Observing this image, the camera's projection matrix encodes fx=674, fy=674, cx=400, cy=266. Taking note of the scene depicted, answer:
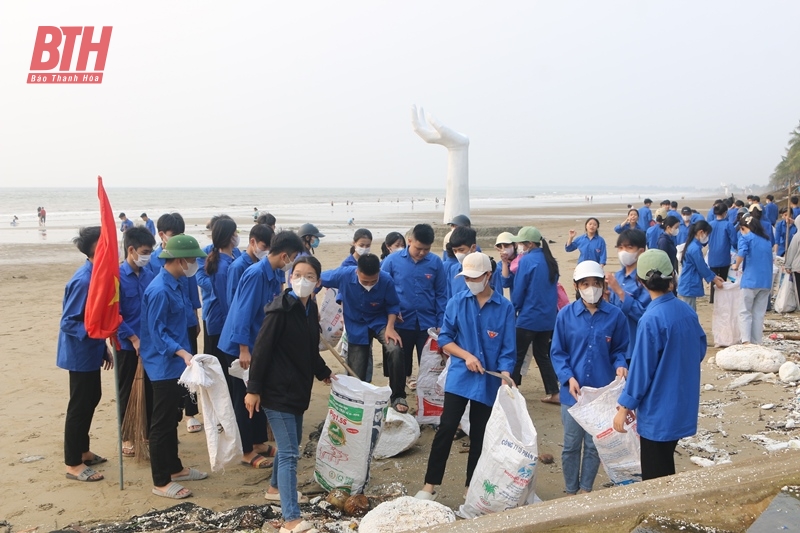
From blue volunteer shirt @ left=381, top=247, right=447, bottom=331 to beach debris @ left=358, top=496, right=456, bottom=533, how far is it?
251 cm

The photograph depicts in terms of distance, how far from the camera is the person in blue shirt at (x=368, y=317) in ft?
18.6

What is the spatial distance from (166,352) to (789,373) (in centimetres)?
580

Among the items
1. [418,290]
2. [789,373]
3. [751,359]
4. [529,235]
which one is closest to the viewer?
[418,290]

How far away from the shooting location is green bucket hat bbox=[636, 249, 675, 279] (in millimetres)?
3510

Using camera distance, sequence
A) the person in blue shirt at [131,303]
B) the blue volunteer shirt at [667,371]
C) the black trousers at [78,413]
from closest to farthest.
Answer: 1. the blue volunteer shirt at [667,371]
2. the black trousers at [78,413]
3. the person in blue shirt at [131,303]

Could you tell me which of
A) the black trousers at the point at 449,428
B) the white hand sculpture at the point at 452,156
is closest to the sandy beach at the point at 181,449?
the black trousers at the point at 449,428

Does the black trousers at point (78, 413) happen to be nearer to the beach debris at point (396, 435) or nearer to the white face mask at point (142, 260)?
the white face mask at point (142, 260)

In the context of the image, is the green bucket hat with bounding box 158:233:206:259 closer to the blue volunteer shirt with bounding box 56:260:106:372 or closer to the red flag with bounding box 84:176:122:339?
the red flag with bounding box 84:176:122:339

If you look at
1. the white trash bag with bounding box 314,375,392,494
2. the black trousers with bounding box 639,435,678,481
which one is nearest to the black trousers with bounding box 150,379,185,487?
the white trash bag with bounding box 314,375,392,494

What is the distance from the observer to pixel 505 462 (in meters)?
3.73

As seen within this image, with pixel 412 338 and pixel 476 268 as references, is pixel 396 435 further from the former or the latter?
pixel 476 268

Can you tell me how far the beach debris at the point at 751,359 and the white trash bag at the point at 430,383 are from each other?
3.52m

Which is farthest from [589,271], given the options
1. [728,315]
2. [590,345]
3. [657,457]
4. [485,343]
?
[728,315]

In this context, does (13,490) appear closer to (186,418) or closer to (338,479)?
(186,418)
